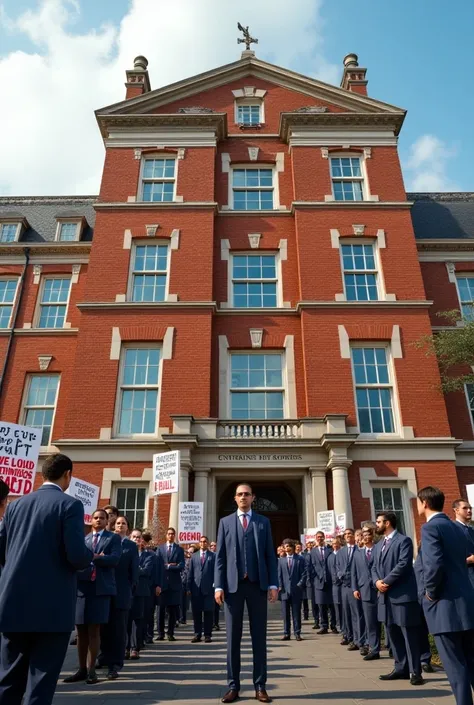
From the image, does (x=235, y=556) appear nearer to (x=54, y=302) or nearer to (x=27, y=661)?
(x=27, y=661)

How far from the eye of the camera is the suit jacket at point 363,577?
8.55m

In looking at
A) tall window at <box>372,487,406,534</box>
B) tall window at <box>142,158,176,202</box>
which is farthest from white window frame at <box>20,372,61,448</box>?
tall window at <box>372,487,406,534</box>

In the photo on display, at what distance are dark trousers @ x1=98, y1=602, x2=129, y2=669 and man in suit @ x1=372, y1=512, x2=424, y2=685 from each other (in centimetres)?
329

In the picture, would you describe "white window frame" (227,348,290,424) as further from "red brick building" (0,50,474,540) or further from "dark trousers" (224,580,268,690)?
"dark trousers" (224,580,268,690)

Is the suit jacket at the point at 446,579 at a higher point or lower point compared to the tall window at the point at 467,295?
lower

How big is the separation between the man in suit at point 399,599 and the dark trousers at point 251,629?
5.97 ft

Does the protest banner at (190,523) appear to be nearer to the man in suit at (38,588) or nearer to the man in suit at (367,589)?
the man in suit at (367,589)

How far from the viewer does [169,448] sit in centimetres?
1667

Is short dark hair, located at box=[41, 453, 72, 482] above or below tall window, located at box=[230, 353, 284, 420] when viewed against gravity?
below

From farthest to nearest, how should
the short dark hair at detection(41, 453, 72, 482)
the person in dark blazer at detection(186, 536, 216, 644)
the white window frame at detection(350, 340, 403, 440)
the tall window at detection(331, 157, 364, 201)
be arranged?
1. the tall window at detection(331, 157, 364, 201)
2. the white window frame at detection(350, 340, 403, 440)
3. the person in dark blazer at detection(186, 536, 216, 644)
4. the short dark hair at detection(41, 453, 72, 482)

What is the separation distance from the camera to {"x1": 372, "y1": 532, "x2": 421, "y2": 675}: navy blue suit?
6.51m

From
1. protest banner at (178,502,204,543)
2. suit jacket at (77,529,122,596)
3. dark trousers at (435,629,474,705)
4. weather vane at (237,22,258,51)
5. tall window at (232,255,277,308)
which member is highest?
weather vane at (237,22,258,51)

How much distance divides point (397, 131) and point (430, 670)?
A: 838 inches

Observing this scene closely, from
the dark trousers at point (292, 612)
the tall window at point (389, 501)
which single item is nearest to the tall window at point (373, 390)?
the tall window at point (389, 501)
